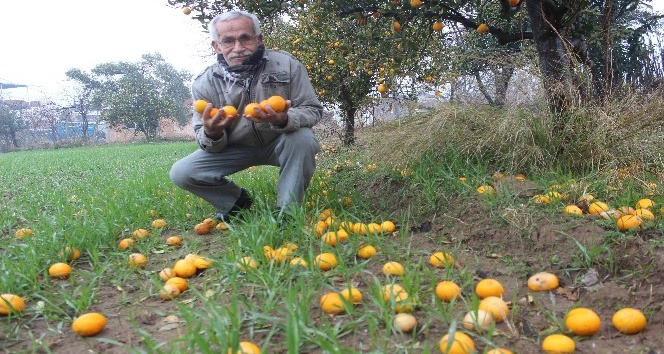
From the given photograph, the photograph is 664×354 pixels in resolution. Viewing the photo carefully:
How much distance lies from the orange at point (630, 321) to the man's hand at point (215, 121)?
212 centimetres

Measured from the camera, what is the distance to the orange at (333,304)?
6.00 ft

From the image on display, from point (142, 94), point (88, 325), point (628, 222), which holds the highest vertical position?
point (142, 94)

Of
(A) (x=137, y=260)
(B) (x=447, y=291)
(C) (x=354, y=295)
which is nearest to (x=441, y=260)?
(B) (x=447, y=291)

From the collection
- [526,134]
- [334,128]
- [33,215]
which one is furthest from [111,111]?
Answer: [526,134]

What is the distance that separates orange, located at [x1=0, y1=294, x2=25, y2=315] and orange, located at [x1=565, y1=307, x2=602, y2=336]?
2.04 metres

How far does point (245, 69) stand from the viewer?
10.4ft

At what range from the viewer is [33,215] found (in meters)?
4.08

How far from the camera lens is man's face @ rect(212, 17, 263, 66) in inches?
123

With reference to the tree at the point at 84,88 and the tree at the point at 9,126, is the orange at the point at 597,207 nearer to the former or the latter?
the tree at the point at 9,126

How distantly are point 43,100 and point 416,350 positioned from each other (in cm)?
4070

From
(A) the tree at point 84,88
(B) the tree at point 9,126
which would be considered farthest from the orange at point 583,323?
(A) the tree at point 84,88

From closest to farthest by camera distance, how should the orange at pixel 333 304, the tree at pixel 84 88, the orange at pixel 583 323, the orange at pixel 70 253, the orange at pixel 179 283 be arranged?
the orange at pixel 583 323, the orange at pixel 333 304, the orange at pixel 179 283, the orange at pixel 70 253, the tree at pixel 84 88

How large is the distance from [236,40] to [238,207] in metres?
1.07

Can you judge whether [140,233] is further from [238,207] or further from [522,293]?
[522,293]
